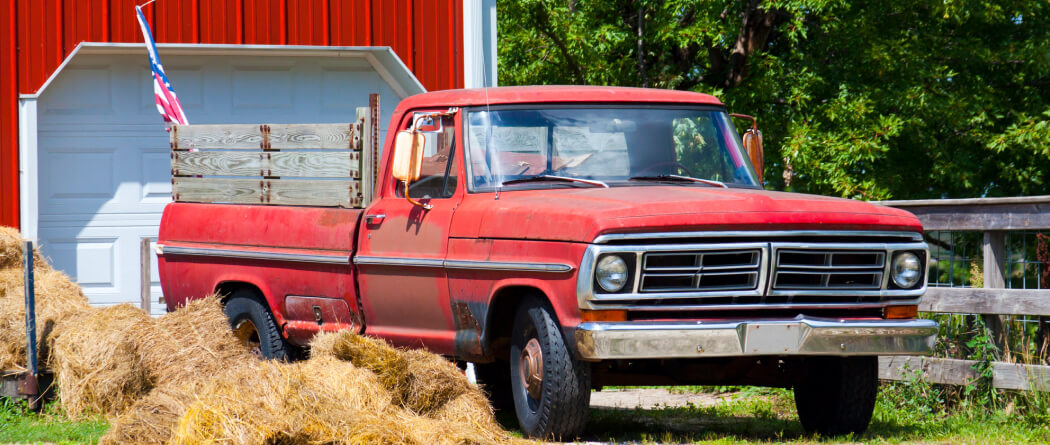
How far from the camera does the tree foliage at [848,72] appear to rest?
17.0m

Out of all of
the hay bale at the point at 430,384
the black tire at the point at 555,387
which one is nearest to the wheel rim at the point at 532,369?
the black tire at the point at 555,387

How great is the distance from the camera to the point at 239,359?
811 cm

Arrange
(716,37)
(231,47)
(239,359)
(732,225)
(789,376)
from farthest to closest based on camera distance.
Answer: (716,37) → (231,47) → (239,359) → (789,376) → (732,225)

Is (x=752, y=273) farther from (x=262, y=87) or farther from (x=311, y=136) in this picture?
(x=262, y=87)

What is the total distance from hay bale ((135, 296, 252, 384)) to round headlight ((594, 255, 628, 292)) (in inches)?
116

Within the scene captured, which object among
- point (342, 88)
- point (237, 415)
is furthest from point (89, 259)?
A: point (237, 415)

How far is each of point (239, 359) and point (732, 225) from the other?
A: 3458mm

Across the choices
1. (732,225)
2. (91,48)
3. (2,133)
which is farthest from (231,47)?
(732,225)

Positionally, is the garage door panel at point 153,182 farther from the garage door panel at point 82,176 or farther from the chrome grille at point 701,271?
the chrome grille at point 701,271

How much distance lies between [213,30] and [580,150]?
6805mm

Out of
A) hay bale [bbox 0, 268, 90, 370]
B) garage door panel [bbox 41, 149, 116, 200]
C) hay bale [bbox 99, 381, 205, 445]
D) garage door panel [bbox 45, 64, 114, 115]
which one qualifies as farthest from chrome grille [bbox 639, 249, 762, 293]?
garage door panel [bbox 45, 64, 114, 115]

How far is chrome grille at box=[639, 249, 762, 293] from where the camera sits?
6.10m

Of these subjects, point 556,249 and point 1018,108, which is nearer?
point 556,249

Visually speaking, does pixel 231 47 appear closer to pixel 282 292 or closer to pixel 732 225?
pixel 282 292
